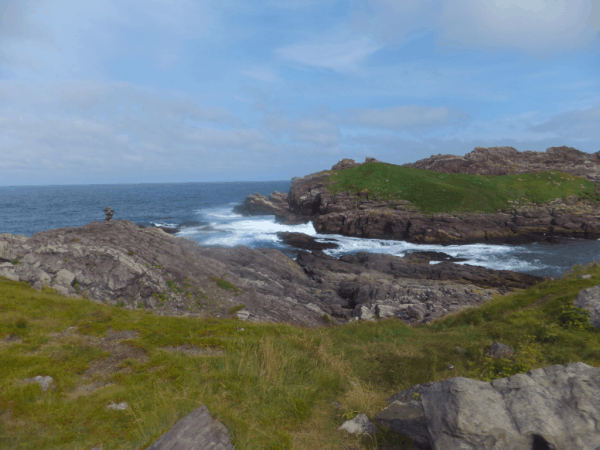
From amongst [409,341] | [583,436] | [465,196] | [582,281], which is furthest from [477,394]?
[465,196]

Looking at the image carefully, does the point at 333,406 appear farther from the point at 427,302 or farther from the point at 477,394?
the point at 427,302

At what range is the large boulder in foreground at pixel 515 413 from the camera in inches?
164

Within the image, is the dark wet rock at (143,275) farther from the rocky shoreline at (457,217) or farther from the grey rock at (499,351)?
the rocky shoreline at (457,217)

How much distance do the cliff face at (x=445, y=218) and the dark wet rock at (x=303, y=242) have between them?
7.42 meters

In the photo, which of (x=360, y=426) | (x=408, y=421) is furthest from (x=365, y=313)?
(x=408, y=421)

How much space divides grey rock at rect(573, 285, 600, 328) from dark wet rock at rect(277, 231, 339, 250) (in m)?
36.1

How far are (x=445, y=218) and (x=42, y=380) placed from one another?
55.6 meters

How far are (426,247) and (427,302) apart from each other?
81.9ft

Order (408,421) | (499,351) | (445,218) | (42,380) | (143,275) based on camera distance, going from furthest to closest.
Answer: (445,218)
(143,275)
(499,351)
(42,380)
(408,421)

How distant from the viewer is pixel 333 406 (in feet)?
22.2

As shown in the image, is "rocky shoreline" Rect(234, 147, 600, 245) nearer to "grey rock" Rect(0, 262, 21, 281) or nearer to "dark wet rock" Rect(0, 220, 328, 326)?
"dark wet rock" Rect(0, 220, 328, 326)

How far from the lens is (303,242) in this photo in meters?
49.0

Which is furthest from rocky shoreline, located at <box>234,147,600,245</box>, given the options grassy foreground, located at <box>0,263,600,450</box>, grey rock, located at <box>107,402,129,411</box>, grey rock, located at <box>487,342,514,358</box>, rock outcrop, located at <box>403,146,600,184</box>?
grey rock, located at <box>107,402,129,411</box>

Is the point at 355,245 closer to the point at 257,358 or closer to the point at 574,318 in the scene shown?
the point at 574,318
